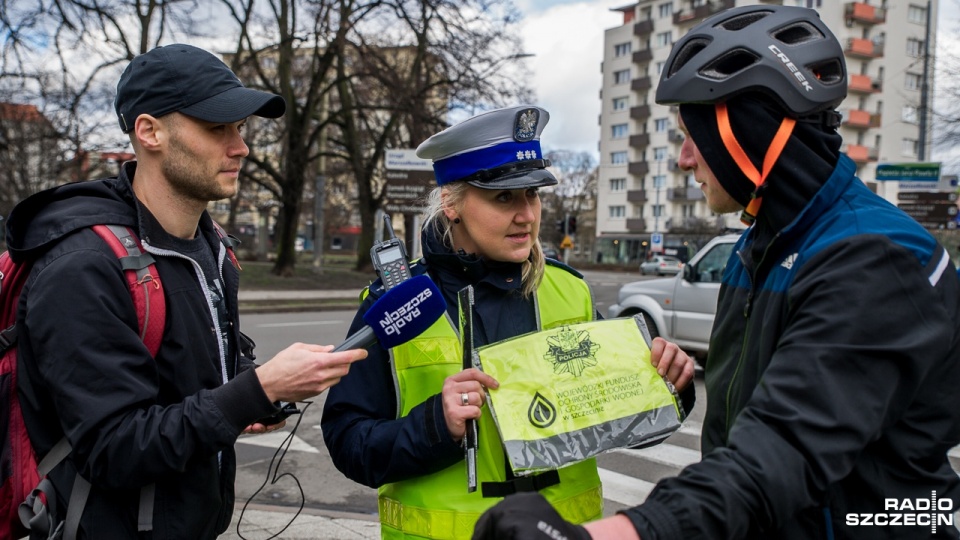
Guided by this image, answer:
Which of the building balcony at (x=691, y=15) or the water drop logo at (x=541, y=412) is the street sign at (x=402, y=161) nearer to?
the water drop logo at (x=541, y=412)

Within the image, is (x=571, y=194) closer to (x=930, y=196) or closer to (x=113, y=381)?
(x=930, y=196)

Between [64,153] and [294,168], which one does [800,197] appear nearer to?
[64,153]

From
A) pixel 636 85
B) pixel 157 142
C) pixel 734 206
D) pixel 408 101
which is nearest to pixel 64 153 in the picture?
pixel 408 101

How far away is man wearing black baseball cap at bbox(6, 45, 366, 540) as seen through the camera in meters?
1.86

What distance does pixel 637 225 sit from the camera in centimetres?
6806

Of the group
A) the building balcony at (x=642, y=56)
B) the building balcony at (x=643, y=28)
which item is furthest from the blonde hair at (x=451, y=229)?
the building balcony at (x=643, y=28)

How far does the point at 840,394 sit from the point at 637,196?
68.8 meters

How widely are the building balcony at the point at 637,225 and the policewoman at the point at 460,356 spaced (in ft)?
219

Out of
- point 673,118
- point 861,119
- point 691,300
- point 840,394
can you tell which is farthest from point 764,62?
point 673,118

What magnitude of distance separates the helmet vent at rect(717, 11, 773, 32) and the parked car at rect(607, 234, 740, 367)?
785 cm

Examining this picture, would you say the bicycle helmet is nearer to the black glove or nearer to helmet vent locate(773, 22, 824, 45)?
helmet vent locate(773, 22, 824, 45)

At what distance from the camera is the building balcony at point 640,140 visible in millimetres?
67250

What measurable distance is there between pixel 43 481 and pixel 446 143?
1.41 metres

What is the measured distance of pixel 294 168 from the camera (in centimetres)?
2352
